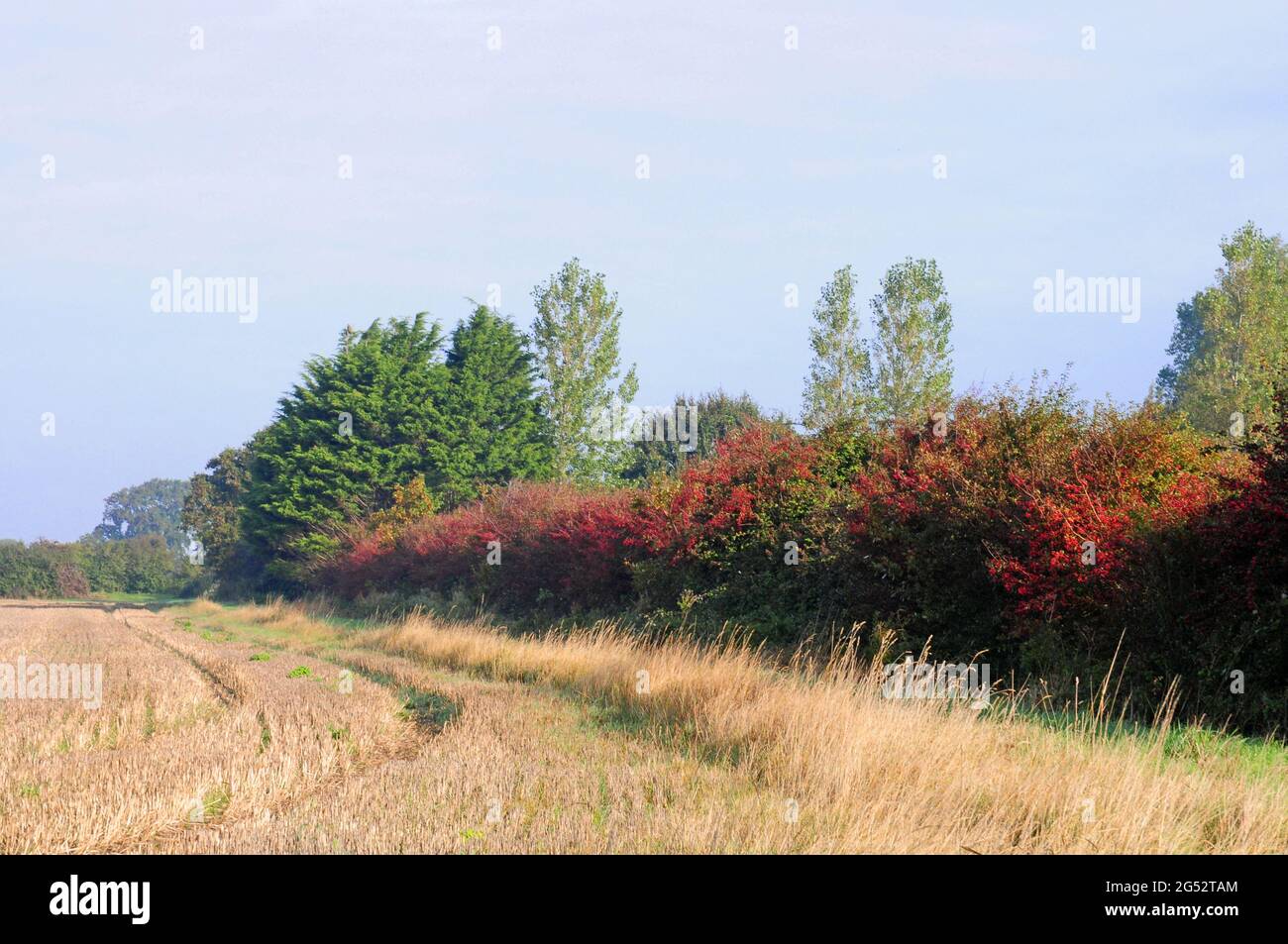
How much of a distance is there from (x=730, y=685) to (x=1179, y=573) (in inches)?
208

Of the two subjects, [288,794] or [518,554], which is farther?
[518,554]

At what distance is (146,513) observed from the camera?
178125mm

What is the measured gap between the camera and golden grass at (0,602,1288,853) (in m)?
6.78

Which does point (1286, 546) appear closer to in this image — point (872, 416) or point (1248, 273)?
point (872, 416)

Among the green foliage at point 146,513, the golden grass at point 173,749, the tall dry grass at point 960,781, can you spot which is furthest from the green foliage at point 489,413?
the green foliage at point 146,513

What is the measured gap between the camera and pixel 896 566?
15.5 meters

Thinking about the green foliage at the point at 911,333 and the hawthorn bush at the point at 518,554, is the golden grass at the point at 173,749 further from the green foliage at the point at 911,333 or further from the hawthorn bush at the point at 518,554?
the green foliage at the point at 911,333

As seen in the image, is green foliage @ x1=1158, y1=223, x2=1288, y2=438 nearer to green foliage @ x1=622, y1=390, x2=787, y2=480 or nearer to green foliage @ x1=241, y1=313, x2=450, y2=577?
green foliage @ x1=622, y1=390, x2=787, y2=480

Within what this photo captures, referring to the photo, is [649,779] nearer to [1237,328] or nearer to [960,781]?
[960,781]

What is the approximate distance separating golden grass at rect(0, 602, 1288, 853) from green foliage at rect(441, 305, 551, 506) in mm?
43888

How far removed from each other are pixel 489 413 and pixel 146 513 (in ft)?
464

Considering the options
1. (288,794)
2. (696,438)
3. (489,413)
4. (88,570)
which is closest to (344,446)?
(489,413)
